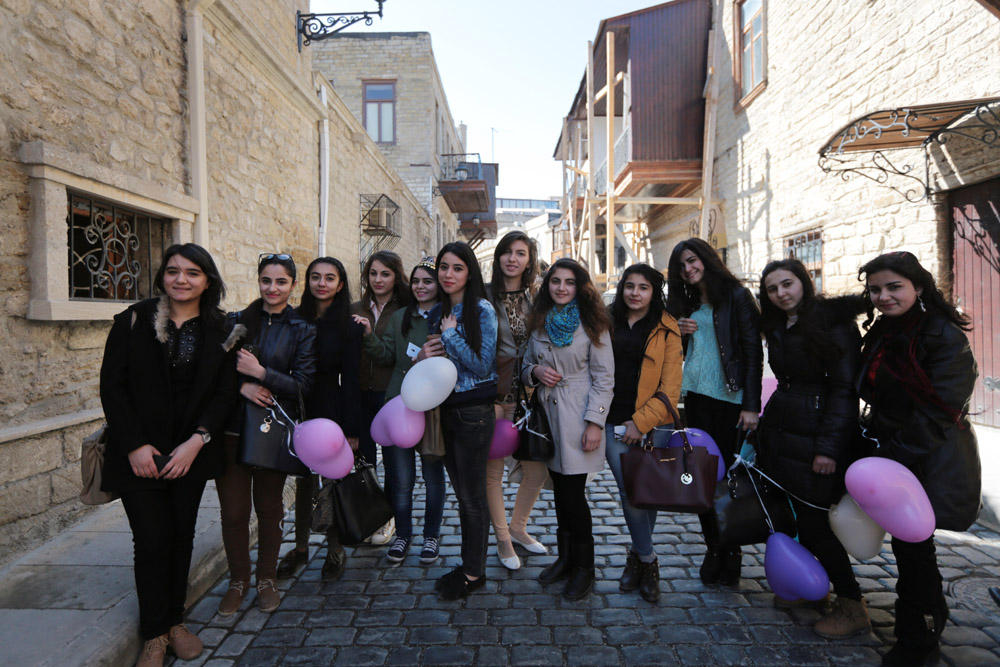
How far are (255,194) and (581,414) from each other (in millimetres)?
4813

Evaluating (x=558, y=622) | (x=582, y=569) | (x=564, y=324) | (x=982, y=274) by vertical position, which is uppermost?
(x=982, y=274)

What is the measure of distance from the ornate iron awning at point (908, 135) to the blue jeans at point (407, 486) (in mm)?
4685

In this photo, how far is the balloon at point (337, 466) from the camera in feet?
8.87

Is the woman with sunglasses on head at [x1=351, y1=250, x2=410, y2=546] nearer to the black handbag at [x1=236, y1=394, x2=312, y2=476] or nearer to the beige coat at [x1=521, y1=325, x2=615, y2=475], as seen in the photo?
the black handbag at [x1=236, y1=394, x2=312, y2=476]

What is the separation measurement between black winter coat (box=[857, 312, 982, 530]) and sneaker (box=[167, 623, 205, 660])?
10.2 ft

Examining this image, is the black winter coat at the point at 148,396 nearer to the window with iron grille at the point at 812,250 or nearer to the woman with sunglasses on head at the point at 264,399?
the woman with sunglasses on head at the point at 264,399

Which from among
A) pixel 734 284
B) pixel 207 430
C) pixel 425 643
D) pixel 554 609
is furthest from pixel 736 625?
pixel 207 430

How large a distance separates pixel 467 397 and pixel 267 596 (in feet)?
4.63

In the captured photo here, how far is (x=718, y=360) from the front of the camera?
2.99m

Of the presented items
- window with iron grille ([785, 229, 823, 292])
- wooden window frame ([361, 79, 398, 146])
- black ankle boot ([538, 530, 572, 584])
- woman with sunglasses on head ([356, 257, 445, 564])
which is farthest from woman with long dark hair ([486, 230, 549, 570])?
wooden window frame ([361, 79, 398, 146])

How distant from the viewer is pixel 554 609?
9.23ft

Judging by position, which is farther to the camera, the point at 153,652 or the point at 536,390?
the point at 536,390

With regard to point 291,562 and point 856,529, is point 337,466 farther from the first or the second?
point 856,529

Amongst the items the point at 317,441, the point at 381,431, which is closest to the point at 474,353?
the point at 381,431
